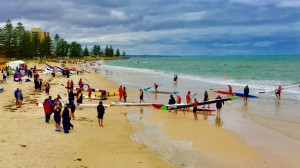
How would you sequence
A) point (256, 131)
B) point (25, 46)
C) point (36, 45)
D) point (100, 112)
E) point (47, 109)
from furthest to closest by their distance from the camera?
1. point (36, 45)
2. point (25, 46)
3. point (256, 131)
4. point (100, 112)
5. point (47, 109)

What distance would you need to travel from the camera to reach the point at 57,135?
42.8 ft

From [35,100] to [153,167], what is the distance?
14.8 meters

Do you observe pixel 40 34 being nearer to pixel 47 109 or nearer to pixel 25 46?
pixel 25 46

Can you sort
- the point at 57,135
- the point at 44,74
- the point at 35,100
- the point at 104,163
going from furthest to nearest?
the point at 44,74 → the point at 35,100 → the point at 57,135 → the point at 104,163

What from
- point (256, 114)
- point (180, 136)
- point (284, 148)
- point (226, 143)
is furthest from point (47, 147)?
point (256, 114)

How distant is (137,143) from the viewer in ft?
44.3

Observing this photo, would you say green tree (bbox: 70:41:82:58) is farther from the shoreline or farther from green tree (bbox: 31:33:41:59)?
the shoreline

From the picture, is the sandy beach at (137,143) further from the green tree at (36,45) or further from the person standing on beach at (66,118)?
the green tree at (36,45)

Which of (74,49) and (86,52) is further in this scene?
(86,52)

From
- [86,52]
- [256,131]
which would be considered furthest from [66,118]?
[86,52]

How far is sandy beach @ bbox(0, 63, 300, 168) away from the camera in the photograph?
10.8 meters

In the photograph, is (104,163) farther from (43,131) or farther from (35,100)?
(35,100)

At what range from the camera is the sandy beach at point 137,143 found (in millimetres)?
10773

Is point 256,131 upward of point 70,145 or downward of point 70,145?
downward
